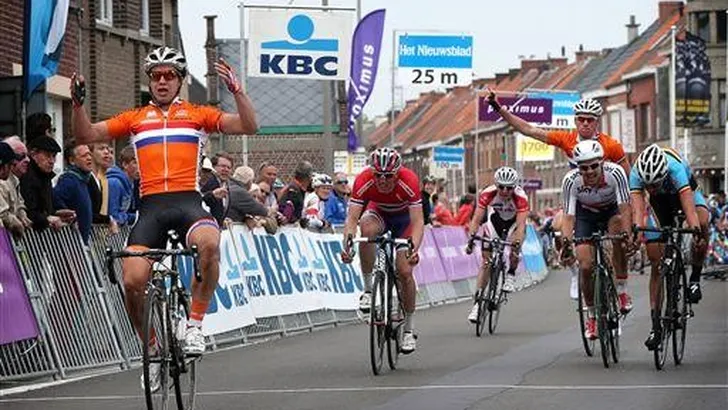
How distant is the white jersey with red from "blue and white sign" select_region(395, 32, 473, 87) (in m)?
24.7

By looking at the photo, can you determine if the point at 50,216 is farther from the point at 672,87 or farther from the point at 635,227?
the point at 672,87

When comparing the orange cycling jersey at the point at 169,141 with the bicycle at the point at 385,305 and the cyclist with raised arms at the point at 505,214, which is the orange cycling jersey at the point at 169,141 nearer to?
the bicycle at the point at 385,305

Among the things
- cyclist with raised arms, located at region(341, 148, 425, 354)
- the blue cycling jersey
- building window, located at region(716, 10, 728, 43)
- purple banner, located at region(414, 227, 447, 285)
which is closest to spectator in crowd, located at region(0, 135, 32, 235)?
cyclist with raised arms, located at region(341, 148, 425, 354)

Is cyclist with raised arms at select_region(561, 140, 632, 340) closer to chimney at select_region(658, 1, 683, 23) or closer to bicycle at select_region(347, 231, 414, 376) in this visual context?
bicycle at select_region(347, 231, 414, 376)

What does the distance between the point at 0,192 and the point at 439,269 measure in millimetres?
16349

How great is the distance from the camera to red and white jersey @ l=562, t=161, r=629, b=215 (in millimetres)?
16156

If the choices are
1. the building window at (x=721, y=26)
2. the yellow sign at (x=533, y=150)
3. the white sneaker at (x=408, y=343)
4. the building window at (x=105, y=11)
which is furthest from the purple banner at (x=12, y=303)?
the building window at (x=721, y=26)

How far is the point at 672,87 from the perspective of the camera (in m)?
89.6

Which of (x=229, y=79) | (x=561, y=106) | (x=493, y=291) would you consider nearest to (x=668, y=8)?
(x=561, y=106)

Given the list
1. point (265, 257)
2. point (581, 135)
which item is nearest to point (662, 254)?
point (581, 135)

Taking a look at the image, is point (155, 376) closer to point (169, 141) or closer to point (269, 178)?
point (169, 141)

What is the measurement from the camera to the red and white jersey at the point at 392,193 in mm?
16500

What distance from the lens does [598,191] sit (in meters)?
16.3

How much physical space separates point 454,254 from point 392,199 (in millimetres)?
16195
